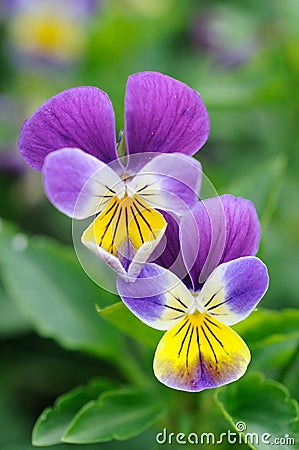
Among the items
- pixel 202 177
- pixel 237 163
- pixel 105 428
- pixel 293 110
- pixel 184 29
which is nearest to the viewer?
pixel 202 177

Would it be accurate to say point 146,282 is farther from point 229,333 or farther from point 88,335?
point 88,335

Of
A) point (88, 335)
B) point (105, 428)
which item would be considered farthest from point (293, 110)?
point (105, 428)

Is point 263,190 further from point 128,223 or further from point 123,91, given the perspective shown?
point 123,91

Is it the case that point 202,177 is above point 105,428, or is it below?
above

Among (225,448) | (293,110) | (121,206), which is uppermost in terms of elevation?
(121,206)

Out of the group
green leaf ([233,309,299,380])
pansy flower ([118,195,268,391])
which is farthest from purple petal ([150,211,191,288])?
green leaf ([233,309,299,380])

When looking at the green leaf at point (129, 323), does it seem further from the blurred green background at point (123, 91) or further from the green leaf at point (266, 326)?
the blurred green background at point (123, 91)
